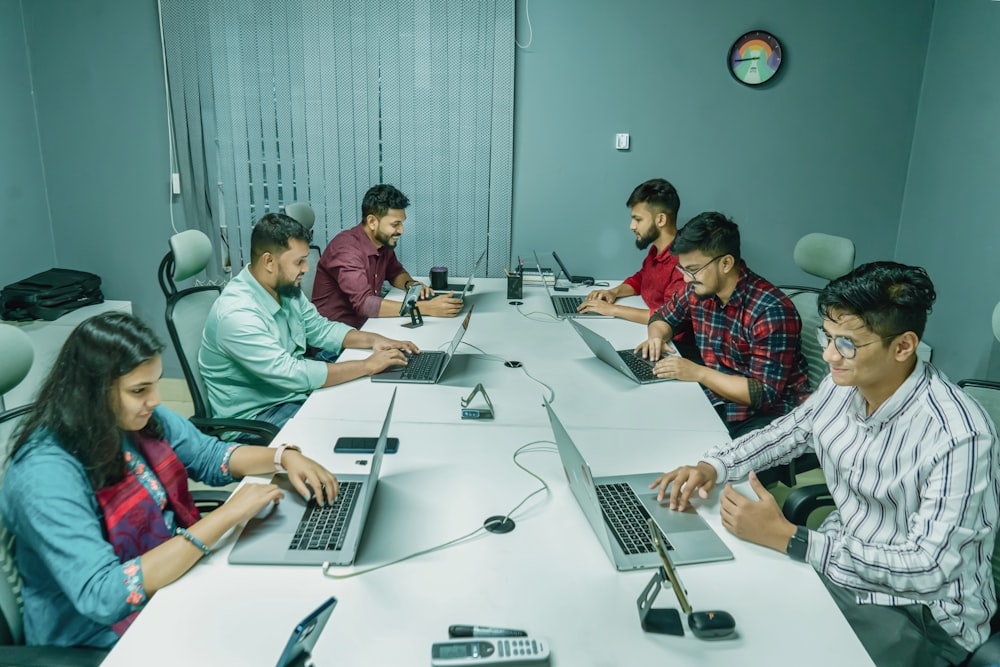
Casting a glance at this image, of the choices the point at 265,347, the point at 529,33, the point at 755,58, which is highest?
the point at 529,33

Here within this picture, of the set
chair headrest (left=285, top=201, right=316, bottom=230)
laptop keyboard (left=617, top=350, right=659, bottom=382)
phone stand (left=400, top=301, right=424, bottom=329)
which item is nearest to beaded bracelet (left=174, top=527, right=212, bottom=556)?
laptop keyboard (left=617, top=350, right=659, bottom=382)

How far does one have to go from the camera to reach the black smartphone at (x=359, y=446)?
186 centimetres

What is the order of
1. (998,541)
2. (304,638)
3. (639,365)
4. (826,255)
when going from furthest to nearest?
(826,255) → (639,365) → (998,541) → (304,638)

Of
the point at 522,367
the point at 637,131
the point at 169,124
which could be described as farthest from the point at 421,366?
the point at 169,124

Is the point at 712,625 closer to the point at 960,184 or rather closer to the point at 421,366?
the point at 421,366

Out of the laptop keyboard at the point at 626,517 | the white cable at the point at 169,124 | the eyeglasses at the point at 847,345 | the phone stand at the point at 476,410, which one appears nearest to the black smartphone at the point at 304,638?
the laptop keyboard at the point at 626,517

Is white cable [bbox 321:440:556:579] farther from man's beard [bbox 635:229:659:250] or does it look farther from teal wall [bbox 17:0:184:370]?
teal wall [bbox 17:0:184:370]

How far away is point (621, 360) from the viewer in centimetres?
240

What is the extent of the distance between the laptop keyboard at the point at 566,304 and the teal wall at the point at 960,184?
1.85 m

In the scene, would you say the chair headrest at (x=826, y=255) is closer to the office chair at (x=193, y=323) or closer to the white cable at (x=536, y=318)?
the white cable at (x=536, y=318)

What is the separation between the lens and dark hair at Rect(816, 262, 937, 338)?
147 centimetres

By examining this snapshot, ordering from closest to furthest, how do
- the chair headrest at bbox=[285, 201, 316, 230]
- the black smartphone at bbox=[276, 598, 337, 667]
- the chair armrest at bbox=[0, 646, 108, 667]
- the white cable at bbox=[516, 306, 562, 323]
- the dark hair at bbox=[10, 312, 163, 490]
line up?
the black smartphone at bbox=[276, 598, 337, 667] → the chair armrest at bbox=[0, 646, 108, 667] → the dark hair at bbox=[10, 312, 163, 490] → the white cable at bbox=[516, 306, 562, 323] → the chair headrest at bbox=[285, 201, 316, 230]

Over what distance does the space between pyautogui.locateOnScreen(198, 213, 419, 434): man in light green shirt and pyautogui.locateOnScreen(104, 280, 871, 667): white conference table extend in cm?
46

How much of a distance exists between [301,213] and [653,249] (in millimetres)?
1815
